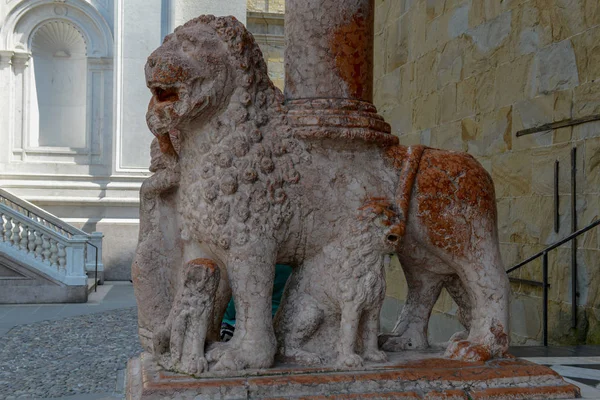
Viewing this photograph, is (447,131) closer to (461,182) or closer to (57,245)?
(461,182)

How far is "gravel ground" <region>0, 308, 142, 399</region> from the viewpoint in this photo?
5820 millimetres

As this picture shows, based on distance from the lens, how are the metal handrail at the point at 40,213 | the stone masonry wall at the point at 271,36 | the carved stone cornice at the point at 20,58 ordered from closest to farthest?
the metal handrail at the point at 40,213 → the carved stone cornice at the point at 20,58 → the stone masonry wall at the point at 271,36

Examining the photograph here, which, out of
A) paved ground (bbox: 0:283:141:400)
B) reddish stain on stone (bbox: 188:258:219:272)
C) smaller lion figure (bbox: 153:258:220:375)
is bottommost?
paved ground (bbox: 0:283:141:400)

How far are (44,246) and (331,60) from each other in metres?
9.50

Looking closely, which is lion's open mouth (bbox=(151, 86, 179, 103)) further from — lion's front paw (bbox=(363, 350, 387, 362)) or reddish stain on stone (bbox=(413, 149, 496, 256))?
lion's front paw (bbox=(363, 350, 387, 362))

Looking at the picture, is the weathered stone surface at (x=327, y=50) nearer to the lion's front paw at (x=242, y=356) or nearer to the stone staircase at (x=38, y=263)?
the lion's front paw at (x=242, y=356)

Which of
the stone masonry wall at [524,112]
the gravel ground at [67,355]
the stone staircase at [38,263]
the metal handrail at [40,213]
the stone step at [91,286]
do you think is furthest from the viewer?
the metal handrail at [40,213]

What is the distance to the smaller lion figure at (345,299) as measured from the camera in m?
2.75

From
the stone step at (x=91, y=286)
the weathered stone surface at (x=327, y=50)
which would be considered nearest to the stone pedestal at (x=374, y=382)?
the weathered stone surface at (x=327, y=50)

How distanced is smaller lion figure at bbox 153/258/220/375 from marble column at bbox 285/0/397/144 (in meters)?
0.77

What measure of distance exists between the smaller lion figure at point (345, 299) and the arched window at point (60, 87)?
1337 cm

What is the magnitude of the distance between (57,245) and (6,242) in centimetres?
75

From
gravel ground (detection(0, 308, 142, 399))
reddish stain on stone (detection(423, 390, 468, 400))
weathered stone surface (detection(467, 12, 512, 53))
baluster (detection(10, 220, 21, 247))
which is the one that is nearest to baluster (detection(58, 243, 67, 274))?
baluster (detection(10, 220, 21, 247))

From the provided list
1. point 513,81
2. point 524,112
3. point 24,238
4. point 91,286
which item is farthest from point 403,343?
point 91,286
